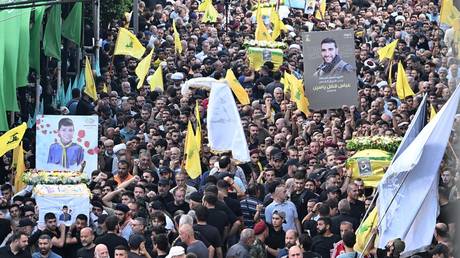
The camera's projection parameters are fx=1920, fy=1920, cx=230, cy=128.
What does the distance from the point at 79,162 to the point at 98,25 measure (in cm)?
1045

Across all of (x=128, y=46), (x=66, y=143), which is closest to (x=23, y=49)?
(x=66, y=143)

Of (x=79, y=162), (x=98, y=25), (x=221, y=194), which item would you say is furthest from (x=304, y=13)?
(x=221, y=194)

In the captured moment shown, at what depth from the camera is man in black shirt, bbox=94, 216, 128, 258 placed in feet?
64.1

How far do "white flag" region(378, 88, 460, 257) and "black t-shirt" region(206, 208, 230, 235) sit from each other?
8.91 feet

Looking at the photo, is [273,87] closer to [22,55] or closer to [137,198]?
[22,55]

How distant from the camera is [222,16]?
41.8m

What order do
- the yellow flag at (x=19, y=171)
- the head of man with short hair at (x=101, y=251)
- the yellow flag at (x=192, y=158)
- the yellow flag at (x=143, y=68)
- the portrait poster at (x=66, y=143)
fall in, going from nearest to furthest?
1. the head of man with short hair at (x=101, y=251)
2. the yellow flag at (x=192, y=158)
3. the yellow flag at (x=19, y=171)
4. the portrait poster at (x=66, y=143)
5. the yellow flag at (x=143, y=68)

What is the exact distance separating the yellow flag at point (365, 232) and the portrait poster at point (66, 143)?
6099mm

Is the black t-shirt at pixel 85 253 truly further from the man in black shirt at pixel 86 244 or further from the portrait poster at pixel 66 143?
the portrait poster at pixel 66 143

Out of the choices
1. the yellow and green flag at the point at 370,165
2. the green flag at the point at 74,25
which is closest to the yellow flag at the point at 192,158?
the yellow and green flag at the point at 370,165

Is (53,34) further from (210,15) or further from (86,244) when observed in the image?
(86,244)

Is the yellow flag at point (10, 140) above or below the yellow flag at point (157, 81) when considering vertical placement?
above

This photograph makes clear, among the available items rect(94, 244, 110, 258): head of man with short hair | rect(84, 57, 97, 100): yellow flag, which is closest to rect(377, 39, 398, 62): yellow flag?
rect(84, 57, 97, 100): yellow flag

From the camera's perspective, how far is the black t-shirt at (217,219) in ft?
66.3
